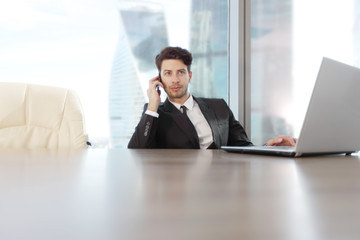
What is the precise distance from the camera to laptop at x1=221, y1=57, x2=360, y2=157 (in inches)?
24.8

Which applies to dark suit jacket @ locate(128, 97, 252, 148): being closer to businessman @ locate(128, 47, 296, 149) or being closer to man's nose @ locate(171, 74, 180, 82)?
businessman @ locate(128, 47, 296, 149)

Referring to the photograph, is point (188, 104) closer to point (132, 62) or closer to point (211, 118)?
point (211, 118)

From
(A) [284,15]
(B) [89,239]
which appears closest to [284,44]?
(A) [284,15]

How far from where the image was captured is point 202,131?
1711 millimetres

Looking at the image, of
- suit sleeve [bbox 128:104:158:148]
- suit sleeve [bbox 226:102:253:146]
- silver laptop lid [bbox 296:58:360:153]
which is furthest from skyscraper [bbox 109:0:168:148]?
silver laptop lid [bbox 296:58:360:153]

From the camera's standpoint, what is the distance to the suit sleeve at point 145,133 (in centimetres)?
154

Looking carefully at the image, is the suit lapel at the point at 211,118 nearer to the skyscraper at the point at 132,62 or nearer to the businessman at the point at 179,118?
the businessman at the point at 179,118

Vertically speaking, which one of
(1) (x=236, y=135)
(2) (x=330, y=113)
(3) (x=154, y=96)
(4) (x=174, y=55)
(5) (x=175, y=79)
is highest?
(4) (x=174, y=55)

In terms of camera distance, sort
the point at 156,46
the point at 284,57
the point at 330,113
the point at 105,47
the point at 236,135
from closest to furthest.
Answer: the point at 330,113
the point at 236,135
the point at 105,47
the point at 156,46
the point at 284,57

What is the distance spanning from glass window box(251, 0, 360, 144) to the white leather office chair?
57.5 inches

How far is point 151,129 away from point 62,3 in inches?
51.7

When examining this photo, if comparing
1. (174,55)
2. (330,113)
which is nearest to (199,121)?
(174,55)

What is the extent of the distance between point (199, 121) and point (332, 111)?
1.09 meters

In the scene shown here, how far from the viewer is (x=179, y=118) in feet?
5.43
